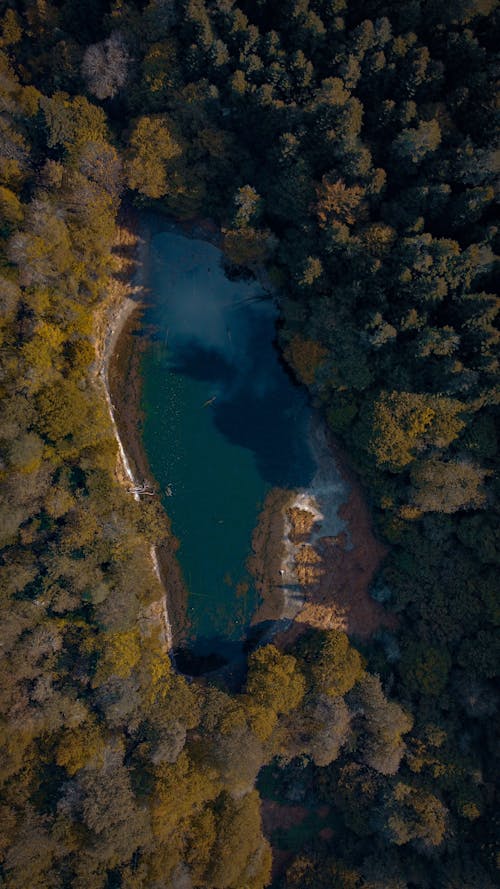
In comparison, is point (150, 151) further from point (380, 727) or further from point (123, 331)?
point (380, 727)

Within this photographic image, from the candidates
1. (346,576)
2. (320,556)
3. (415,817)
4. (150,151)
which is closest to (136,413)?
(320,556)

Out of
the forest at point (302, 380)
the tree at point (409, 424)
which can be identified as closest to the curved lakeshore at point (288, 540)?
the forest at point (302, 380)

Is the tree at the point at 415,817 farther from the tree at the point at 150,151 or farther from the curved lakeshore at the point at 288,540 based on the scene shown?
the tree at the point at 150,151

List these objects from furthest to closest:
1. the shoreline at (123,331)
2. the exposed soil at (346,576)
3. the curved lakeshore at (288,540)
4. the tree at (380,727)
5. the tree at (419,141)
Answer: the shoreline at (123,331) → the curved lakeshore at (288,540) → the exposed soil at (346,576) → the tree at (380,727) → the tree at (419,141)

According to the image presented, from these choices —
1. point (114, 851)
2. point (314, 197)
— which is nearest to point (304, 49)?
point (314, 197)

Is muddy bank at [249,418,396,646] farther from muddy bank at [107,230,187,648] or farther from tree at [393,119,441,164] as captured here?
tree at [393,119,441,164]

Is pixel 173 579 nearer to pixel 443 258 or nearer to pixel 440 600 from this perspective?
pixel 440 600
